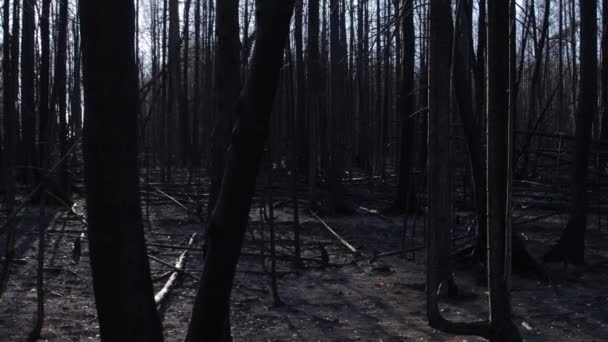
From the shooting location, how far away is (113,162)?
2543 millimetres

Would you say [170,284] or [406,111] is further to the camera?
[406,111]

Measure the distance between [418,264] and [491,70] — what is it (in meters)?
5.82

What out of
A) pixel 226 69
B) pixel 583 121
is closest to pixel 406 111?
pixel 583 121

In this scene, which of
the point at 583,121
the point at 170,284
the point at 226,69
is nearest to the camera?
the point at 226,69

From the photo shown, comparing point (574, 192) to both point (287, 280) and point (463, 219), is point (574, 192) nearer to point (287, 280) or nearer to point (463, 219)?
point (287, 280)

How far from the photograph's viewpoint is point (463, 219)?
44.9 ft

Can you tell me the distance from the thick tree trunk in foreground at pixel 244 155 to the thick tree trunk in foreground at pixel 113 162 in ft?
0.92

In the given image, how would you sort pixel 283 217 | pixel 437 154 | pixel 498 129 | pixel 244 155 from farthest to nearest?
pixel 283 217, pixel 437 154, pixel 498 129, pixel 244 155

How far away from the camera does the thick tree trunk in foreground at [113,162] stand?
2527 millimetres

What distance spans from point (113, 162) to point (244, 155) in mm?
475

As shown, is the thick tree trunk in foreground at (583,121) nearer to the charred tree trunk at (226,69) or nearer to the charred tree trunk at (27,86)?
the charred tree trunk at (226,69)

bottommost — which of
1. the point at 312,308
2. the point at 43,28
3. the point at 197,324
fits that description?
the point at 312,308

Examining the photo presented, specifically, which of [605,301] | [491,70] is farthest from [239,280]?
[491,70]

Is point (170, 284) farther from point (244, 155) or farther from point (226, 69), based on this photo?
point (244, 155)
